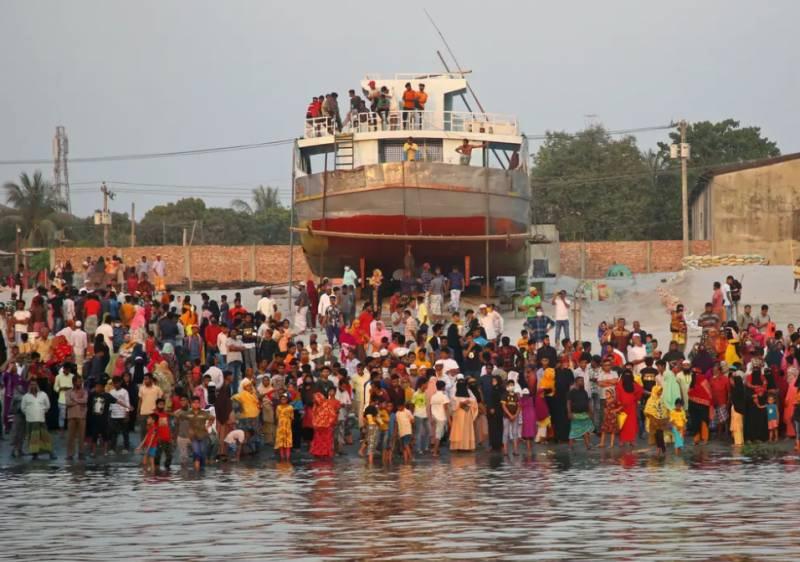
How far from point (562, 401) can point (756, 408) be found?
278 centimetres

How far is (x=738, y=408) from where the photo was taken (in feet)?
78.7

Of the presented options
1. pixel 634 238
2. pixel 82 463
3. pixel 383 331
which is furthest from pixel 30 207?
pixel 82 463

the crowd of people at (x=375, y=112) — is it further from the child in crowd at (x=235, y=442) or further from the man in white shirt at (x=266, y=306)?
the child in crowd at (x=235, y=442)

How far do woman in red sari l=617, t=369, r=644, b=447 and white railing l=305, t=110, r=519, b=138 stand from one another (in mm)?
15023

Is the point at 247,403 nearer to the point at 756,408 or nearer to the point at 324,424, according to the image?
the point at 324,424

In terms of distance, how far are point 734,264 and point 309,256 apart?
13.4 metres

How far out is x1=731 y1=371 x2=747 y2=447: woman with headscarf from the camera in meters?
23.9

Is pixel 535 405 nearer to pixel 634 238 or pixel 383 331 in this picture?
pixel 383 331

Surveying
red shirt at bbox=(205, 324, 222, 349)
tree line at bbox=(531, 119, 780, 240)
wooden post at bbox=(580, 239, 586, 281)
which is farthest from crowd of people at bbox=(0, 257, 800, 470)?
tree line at bbox=(531, 119, 780, 240)

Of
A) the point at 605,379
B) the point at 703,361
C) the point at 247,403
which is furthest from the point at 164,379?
the point at 703,361

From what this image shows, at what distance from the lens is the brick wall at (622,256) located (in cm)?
5703

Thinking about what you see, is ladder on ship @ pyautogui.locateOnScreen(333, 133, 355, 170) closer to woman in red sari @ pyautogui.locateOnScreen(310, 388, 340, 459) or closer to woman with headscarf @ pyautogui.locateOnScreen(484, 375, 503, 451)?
woman with headscarf @ pyautogui.locateOnScreen(484, 375, 503, 451)

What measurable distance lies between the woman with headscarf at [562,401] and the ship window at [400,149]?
46.2 ft

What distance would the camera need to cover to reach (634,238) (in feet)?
245
